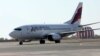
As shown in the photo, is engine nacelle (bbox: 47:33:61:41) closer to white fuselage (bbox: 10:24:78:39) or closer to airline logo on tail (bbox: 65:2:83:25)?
white fuselage (bbox: 10:24:78:39)

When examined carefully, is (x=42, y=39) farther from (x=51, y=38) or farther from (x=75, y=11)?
(x=75, y=11)

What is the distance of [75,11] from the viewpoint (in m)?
68.2

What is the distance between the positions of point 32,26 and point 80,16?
12795mm

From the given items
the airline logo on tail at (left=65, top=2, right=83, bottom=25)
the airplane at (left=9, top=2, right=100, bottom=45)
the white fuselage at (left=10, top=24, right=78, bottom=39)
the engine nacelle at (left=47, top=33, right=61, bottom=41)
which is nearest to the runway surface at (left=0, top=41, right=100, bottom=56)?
the airplane at (left=9, top=2, right=100, bottom=45)

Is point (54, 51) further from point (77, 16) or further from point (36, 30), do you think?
point (77, 16)

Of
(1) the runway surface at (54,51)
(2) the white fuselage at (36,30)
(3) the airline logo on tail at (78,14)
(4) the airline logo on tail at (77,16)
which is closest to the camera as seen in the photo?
(1) the runway surface at (54,51)

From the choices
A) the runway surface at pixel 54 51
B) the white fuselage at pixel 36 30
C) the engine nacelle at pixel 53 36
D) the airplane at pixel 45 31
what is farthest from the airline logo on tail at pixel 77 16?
the runway surface at pixel 54 51

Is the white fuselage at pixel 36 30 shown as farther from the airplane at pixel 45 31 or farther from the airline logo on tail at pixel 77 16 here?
the airline logo on tail at pixel 77 16

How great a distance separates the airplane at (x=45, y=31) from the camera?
2247 inches

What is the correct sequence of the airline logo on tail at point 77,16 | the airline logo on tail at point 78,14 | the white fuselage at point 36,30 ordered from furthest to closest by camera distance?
the airline logo on tail at point 78,14 < the airline logo on tail at point 77,16 < the white fuselage at point 36,30

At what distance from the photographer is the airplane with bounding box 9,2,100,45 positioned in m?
57.1

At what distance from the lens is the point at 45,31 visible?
197 feet

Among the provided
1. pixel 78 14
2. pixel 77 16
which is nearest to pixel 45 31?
pixel 77 16

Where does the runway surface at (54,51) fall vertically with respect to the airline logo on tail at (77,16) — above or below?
below
